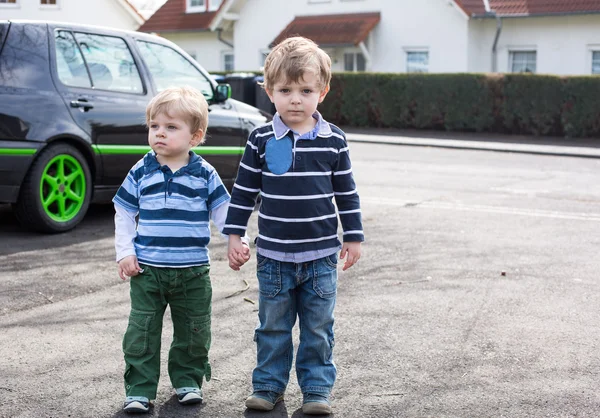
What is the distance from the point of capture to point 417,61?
33.2 m

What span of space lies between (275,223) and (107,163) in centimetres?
479

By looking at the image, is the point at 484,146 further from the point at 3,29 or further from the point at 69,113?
the point at 3,29

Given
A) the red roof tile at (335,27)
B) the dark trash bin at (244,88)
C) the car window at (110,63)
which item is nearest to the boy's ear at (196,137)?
the car window at (110,63)

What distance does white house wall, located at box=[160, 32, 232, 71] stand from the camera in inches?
1598

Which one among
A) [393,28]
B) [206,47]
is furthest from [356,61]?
[206,47]

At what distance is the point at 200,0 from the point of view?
134ft

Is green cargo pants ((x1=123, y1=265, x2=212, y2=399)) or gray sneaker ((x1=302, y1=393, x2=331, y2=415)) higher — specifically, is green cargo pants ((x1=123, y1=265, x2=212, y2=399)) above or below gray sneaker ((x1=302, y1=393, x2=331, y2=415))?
above

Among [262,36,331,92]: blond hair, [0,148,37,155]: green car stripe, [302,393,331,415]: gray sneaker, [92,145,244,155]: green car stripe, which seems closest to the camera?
[262,36,331,92]: blond hair

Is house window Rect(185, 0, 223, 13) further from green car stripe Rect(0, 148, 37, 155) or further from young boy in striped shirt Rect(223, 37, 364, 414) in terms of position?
young boy in striped shirt Rect(223, 37, 364, 414)

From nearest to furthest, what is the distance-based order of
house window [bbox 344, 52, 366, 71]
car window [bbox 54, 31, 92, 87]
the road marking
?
car window [bbox 54, 31, 92, 87] < the road marking < house window [bbox 344, 52, 366, 71]

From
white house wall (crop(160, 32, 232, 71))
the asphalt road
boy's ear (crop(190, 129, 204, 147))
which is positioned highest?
white house wall (crop(160, 32, 232, 71))

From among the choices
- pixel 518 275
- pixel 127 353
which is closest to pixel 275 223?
pixel 127 353

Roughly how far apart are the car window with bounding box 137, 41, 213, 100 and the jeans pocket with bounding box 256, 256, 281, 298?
18.1 ft

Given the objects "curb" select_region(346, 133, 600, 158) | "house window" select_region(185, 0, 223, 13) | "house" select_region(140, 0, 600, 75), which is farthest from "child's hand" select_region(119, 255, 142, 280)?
"house window" select_region(185, 0, 223, 13)
